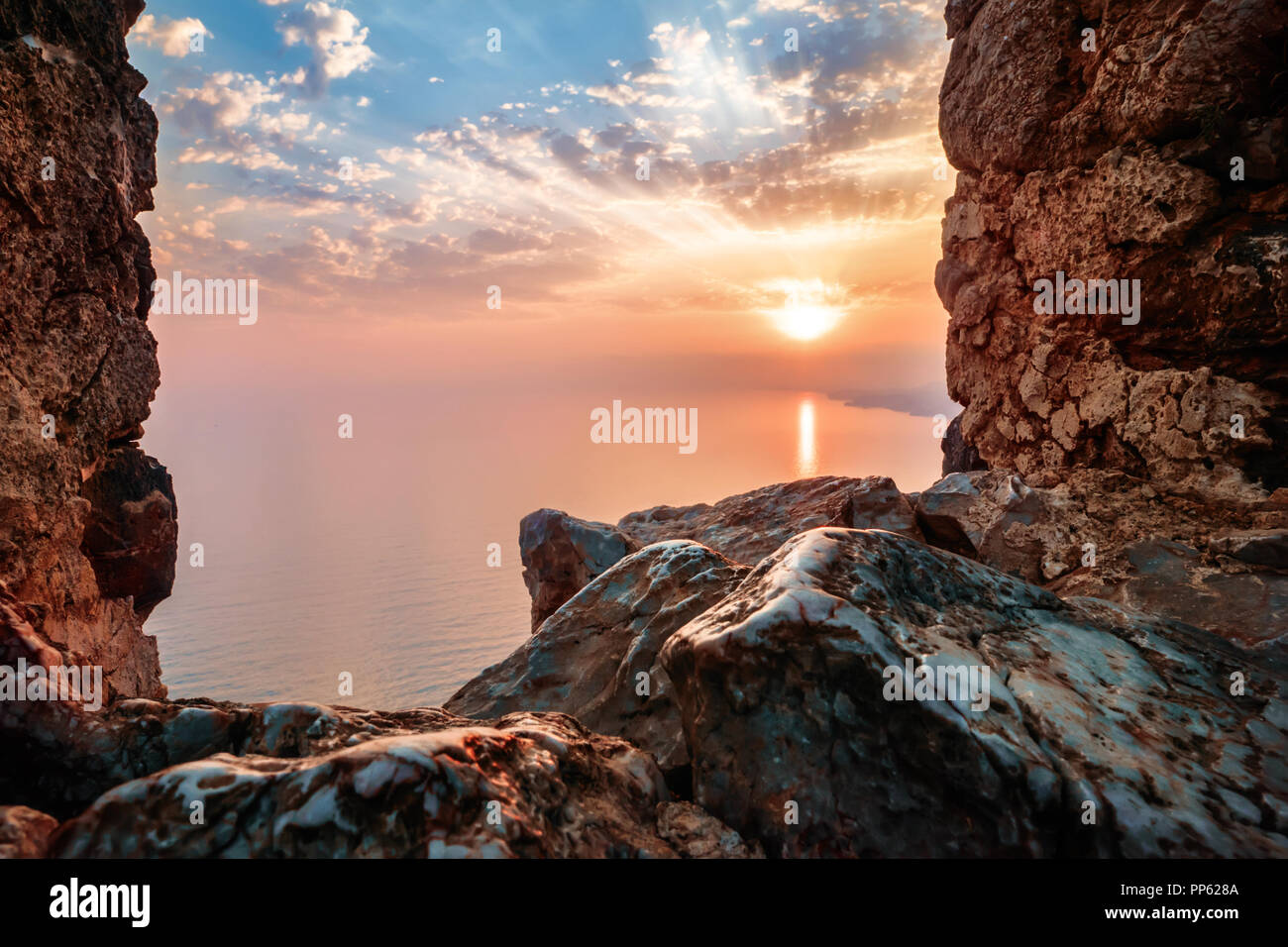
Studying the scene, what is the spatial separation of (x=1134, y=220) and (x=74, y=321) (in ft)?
29.8

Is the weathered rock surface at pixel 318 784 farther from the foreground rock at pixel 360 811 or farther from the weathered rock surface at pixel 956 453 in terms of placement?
the weathered rock surface at pixel 956 453

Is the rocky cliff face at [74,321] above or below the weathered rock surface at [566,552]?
above

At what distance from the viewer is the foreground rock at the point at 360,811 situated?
7.30 ft

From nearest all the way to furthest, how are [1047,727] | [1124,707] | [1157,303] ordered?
[1047,727] < [1124,707] < [1157,303]

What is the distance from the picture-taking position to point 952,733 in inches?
107

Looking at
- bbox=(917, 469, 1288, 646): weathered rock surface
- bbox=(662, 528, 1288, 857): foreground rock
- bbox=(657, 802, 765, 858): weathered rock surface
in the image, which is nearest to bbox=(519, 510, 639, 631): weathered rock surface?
bbox=(917, 469, 1288, 646): weathered rock surface

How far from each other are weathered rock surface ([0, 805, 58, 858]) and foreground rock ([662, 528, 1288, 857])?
7.77ft

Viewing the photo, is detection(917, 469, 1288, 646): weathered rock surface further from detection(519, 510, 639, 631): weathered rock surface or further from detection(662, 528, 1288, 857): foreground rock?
detection(519, 510, 639, 631): weathered rock surface

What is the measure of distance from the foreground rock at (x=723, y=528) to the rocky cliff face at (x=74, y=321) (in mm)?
4433

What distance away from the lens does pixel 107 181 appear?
6000 mm

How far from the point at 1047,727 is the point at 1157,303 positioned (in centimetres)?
484

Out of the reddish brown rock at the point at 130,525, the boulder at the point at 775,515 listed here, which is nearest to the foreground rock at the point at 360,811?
the boulder at the point at 775,515
